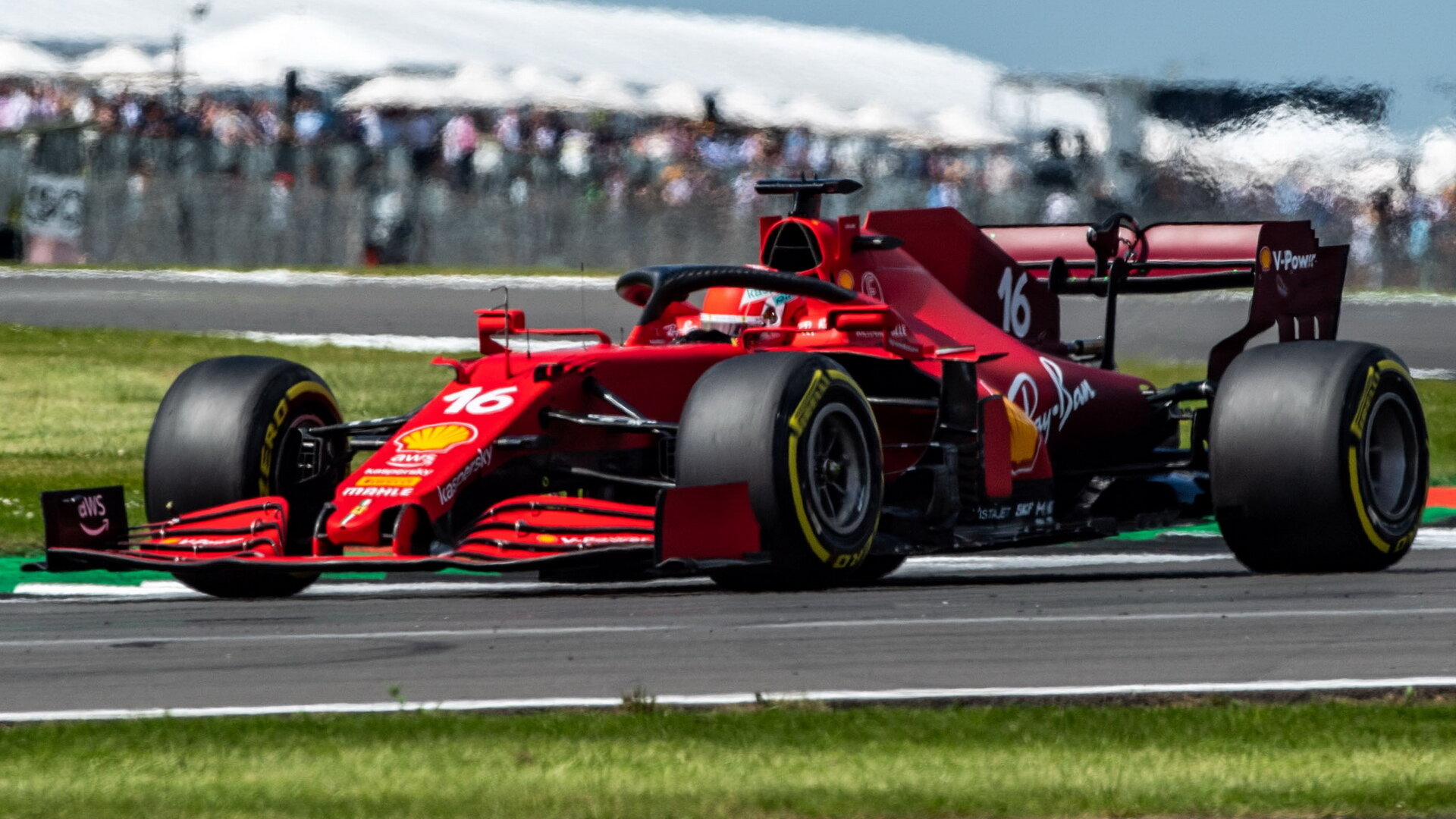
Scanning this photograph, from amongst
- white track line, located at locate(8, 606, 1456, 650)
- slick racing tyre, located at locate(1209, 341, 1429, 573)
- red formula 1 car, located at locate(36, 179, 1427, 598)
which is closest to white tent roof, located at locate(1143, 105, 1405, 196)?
red formula 1 car, located at locate(36, 179, 1427, 598)

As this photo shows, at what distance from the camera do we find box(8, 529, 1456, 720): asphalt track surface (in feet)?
22.0

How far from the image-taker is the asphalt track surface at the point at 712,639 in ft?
22.0

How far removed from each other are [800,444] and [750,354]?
1.51 feet

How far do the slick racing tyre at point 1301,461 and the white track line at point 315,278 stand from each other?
15050 millimetres

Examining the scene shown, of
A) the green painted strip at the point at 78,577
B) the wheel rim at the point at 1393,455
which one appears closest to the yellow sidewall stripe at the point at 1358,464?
the wheel rim at the point at 1393,455

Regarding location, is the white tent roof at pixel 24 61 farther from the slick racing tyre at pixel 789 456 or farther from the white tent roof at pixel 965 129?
the slick racing tyre at pixel 789 456

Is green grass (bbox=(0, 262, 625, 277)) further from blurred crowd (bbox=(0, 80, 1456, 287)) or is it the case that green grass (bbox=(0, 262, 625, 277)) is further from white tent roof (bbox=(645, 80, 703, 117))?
white tent roof (bbox=(645, 80, 703, 117))

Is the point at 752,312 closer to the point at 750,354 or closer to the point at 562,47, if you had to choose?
the point at 750,354

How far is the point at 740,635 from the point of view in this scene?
7.64m

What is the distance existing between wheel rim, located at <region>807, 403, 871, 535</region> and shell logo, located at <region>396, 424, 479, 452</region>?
128 centimetres

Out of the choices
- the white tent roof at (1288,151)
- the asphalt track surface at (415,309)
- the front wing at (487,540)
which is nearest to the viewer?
the front wing at (487,540)

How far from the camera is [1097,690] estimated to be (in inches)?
252

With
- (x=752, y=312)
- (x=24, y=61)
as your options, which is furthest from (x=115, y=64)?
(x=752, y=312)

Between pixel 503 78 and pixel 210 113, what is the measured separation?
322 cm
